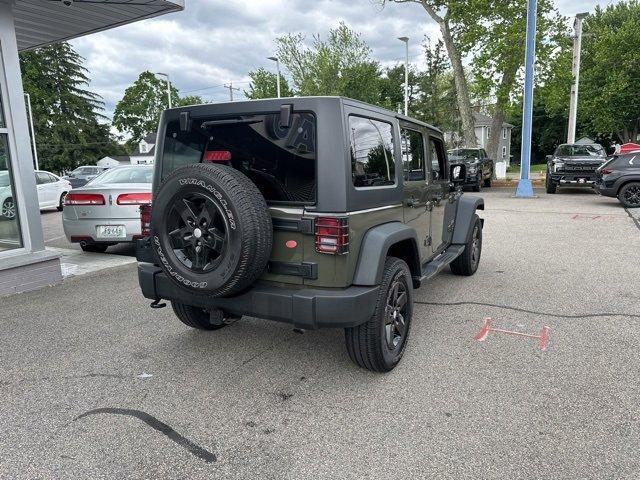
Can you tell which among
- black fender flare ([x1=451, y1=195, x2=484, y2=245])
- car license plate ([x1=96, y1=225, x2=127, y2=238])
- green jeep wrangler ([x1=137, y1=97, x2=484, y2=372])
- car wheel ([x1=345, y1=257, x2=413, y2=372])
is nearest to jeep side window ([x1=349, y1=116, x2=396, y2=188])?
green jeep wrangler ([x1=137, y1=97, x2=484, y2=372])

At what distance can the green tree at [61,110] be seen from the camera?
49188 millimetres

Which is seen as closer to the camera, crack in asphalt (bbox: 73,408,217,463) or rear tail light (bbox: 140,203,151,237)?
crack in asphalt (bbox: 73,408,217,463)

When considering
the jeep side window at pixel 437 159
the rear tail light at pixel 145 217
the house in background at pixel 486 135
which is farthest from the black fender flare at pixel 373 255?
the house in background at pixel 486 135

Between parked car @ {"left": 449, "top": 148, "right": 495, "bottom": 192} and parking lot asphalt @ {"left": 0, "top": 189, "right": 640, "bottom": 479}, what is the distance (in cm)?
1276

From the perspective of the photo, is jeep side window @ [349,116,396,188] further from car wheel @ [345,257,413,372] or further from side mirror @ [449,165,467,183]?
side mirror @ [449,165,467,183]

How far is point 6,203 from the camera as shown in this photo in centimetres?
602

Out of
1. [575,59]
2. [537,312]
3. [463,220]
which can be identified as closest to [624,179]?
[463,220]

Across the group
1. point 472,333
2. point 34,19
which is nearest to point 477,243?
point 472,333

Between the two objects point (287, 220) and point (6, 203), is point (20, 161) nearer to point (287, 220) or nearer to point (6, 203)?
point (6, 203)

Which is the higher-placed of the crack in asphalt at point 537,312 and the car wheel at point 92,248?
the car wheel at point 92,248

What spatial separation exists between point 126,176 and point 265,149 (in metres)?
5.59

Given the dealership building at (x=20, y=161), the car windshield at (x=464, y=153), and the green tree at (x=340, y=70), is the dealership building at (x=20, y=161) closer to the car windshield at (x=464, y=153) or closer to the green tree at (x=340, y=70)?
the car windshield at (x=464, y=153)

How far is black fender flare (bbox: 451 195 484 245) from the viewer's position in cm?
551

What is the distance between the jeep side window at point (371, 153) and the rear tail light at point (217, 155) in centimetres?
91
